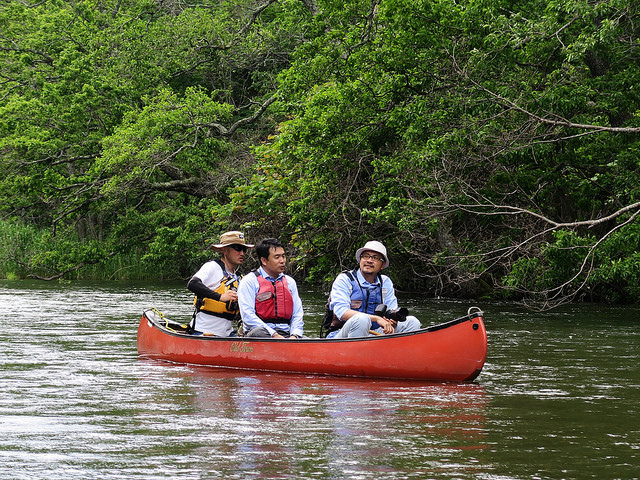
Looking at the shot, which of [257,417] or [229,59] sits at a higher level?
[229,59]

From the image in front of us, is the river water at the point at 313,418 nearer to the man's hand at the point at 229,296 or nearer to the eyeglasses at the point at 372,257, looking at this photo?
the man's hand at the point at 229,296

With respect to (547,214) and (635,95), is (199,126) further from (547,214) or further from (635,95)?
(635,95)

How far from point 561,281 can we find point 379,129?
4244 mm

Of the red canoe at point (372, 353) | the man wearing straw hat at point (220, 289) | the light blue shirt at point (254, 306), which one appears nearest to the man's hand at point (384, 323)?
the red canoe at point (372, 353)

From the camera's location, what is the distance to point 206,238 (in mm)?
25359

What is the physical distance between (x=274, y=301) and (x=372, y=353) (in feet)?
3.98

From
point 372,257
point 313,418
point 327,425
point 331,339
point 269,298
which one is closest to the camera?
point 327,425

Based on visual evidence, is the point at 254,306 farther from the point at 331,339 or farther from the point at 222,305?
the point at 331,339

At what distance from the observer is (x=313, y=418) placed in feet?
22.7

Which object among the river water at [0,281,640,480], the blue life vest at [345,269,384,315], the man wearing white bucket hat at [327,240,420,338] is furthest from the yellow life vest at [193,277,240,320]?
the blue life vest at [345,269,384,315]

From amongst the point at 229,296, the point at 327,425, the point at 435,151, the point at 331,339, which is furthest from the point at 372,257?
the point at 435,151

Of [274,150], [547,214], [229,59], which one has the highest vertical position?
[229,59]

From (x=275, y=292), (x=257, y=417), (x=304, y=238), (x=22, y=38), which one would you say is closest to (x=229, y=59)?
(x=22, y=38)

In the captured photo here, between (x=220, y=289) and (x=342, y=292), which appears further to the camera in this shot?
(x=220, y=289)
